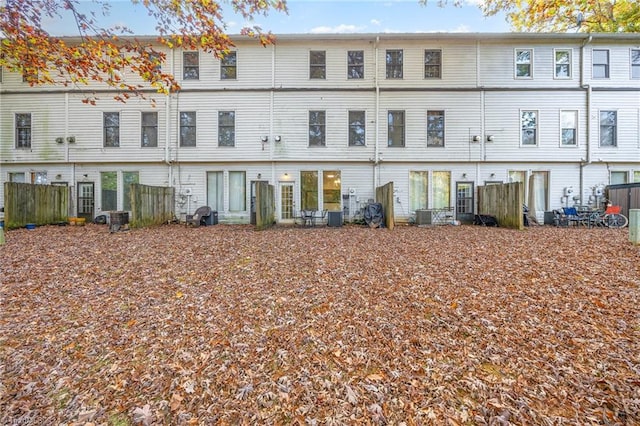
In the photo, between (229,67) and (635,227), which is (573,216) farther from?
(229,67)

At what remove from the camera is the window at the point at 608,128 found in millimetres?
12805

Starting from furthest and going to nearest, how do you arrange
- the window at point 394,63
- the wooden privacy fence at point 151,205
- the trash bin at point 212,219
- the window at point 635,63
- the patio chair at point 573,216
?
the window at point 394,63 < the window at point 635,63 < the trash bin at point 212,219 < the patio chair at point 573,216 < the wooden privacy fence at point 151,205

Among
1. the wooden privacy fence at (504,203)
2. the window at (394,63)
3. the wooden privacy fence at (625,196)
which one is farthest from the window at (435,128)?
the wooden privacy fence at (625,196)

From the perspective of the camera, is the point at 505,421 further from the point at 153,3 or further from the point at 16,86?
the point at 16,86

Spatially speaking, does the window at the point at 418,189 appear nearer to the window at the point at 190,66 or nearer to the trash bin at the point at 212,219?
the trash bin at the point at 212,219

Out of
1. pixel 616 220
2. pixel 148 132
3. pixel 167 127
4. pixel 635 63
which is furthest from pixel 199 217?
pixel 635 63

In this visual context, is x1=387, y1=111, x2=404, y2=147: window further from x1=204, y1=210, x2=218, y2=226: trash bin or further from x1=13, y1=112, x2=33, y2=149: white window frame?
x1=13, y1=112, x2=33, y2=149: white window frame

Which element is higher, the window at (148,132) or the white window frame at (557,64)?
the white window frame at (557,64)

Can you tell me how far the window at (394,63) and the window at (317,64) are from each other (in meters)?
2.89

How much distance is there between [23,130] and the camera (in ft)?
43.2

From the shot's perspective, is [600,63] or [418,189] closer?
[600,63]

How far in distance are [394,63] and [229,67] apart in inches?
294

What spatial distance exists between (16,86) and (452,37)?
770 inches

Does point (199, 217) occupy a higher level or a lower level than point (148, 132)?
lower
